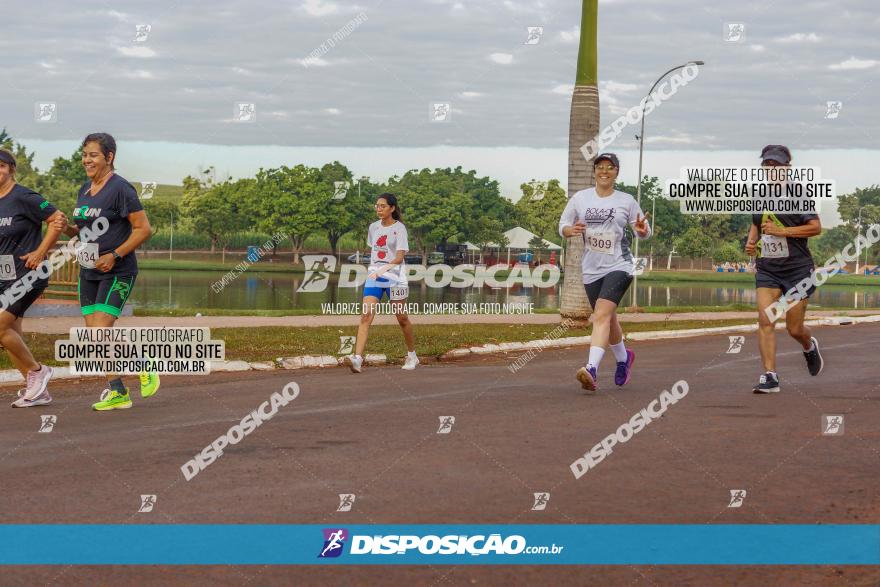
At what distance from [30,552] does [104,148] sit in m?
4.71

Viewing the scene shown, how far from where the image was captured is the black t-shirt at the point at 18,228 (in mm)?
8656

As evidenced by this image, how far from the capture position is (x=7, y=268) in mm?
8641

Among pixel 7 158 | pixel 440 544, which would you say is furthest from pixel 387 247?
pixel 440 544

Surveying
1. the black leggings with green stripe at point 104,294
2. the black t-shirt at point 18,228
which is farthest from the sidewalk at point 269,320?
the black leggings with green stripe at point 104,294

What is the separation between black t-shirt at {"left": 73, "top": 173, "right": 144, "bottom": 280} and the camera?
27.9 feet

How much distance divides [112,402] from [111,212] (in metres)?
1.61

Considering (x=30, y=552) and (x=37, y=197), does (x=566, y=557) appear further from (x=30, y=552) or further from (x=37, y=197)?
(x=37, y=197)

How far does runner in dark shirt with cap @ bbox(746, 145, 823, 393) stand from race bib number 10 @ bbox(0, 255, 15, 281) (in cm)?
650

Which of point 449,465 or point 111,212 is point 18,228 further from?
point 449,465

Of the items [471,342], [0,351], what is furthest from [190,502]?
[471,342]

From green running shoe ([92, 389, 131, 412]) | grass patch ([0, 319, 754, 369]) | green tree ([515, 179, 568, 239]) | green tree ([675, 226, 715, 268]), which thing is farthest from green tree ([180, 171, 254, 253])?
green running shoe ([92, 389, 131, 412])

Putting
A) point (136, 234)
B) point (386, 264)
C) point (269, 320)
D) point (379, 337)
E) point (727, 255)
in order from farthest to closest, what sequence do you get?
point (727, 255), point (269, 320), point (379, 337), point (386, 264), point (136, 234)

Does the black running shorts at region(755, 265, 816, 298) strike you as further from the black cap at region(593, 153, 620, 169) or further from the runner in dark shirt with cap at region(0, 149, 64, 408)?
the runner in dark shirt with cap at region(0, 149, 64, 408)

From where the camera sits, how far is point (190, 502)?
17.9 ft
